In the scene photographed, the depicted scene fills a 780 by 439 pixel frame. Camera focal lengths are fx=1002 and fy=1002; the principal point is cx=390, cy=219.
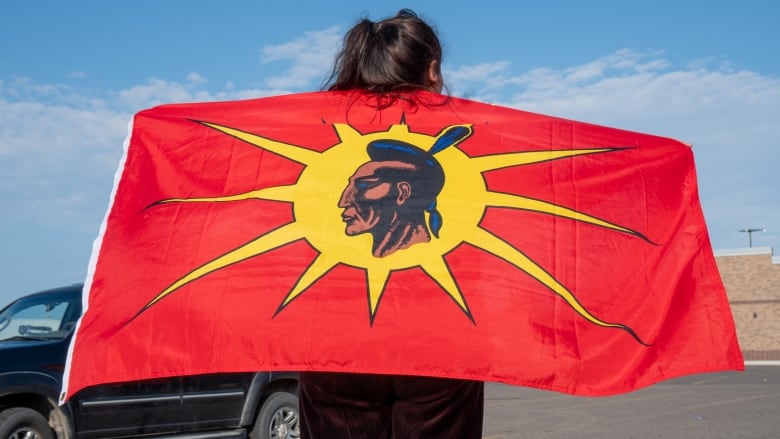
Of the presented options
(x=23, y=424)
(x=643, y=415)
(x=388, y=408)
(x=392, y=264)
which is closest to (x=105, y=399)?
(x=23, y=424)

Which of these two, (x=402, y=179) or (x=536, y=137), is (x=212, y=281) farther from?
(x=536, y=137)

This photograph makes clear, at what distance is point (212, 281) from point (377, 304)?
54 centimetres

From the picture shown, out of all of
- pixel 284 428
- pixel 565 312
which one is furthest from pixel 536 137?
pixel 284 428

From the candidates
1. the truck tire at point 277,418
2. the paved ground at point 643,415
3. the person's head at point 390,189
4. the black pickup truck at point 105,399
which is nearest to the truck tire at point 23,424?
the black pickup truck at point 105,399

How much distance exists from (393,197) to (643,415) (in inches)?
503

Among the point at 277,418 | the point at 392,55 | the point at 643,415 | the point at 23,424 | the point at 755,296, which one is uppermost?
the point at 392,55

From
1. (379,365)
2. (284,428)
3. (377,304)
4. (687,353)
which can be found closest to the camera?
(379,365)

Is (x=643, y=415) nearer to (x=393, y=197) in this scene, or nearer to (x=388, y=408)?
(x=393, y=197)

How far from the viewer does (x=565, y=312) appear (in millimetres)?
3234

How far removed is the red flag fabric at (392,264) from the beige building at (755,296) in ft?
170

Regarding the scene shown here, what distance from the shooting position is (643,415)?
15039 mm

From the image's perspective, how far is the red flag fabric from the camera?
3.19 meters

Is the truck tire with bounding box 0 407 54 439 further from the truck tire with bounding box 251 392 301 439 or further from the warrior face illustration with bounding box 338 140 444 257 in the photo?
the warrior face illustration with bounding box 338 140 444 257

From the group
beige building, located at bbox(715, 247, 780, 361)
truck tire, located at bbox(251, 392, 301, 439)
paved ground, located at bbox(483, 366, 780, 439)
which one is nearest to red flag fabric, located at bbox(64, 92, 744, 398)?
truck tire, located at bbox(251, 392, 301, 439)
